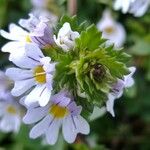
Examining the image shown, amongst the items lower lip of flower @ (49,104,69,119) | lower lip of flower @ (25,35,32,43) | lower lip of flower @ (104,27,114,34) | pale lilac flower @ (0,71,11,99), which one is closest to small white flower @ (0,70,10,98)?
pale lilac flower @ (0,71,11,99)

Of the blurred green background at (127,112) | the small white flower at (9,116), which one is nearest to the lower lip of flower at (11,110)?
the small white flower at (9,116)

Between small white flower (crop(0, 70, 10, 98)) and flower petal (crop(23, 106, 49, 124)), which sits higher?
flower petal (crop(23, 106, 49, 124))

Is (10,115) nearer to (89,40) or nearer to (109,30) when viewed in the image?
(109,30)

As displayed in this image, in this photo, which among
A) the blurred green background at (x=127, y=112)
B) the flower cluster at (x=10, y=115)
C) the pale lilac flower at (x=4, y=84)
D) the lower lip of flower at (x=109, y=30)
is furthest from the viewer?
the lower lip of flower at (x=109, y=30)

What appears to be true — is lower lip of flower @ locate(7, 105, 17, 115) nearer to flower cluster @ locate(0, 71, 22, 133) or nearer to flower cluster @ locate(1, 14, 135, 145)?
flower cluster @ locate(0, 71, 22, 133)

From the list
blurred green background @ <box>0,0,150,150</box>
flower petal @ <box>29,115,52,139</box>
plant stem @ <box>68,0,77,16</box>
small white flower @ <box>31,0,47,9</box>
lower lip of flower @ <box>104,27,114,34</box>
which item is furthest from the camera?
lower lip of flower @ <box>104,27,114,34</box>

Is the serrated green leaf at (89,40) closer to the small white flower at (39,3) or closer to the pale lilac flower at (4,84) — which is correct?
the pale lilac flower at (4,84)
